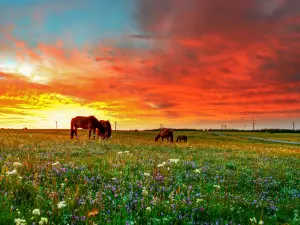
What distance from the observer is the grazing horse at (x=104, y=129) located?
44322mm

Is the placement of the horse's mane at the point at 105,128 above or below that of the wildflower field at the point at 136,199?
above

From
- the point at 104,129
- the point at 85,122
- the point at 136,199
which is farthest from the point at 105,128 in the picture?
the point at 136,199

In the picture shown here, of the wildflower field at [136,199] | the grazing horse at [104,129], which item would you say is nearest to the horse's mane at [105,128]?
the grazing horse at [104,129]

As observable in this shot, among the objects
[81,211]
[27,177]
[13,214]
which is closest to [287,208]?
[81,211]

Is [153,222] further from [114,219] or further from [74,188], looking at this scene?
[74,188]

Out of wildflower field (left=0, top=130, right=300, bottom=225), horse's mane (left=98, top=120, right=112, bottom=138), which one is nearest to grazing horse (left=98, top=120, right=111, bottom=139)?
horse's mane (left=98, top=120, right=112, bottom=138)

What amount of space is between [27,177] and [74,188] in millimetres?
1926

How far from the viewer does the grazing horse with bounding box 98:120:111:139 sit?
44322 millimetres

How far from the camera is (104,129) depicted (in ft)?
149

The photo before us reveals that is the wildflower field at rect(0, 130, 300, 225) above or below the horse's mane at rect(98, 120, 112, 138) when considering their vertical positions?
below

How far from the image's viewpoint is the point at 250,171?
592 inches

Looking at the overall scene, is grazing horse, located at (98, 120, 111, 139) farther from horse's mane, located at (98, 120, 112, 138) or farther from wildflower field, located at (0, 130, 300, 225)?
wildflower field, located at (0, 130, 300, 225)

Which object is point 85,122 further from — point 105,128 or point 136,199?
point 136,199

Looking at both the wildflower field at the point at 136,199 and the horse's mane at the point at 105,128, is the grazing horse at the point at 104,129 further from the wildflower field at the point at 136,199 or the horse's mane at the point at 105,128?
the wildflower field at the point at 136,199
